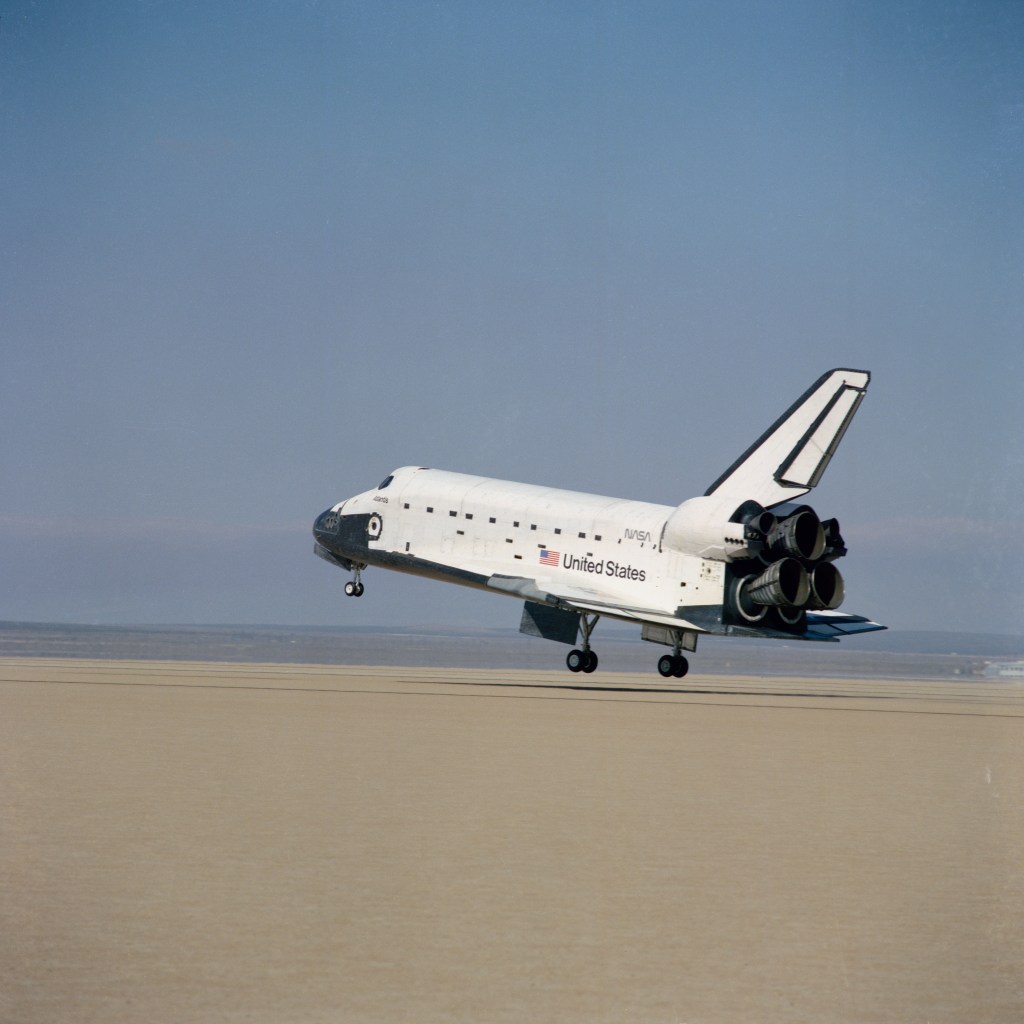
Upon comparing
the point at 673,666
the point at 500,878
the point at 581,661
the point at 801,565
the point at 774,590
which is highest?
the point at 801,565

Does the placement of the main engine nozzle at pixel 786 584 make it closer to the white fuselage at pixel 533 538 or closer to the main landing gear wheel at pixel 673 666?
the white fuselage at pixel 533 538

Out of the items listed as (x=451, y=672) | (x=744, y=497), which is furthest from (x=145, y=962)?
(x=451, y=672)

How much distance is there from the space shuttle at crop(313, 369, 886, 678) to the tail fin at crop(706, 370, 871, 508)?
0.09 feet

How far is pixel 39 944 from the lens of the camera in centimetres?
563

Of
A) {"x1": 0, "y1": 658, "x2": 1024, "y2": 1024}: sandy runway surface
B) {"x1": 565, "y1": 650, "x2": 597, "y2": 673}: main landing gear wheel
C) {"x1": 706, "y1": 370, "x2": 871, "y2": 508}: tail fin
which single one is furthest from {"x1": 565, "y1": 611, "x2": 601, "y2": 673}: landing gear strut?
{"x1": 0, "y1": 658, "x2": 1024, "y2": 1024}: sandy runway surface

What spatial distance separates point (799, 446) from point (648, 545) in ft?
13.3

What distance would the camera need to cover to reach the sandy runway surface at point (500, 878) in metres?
5.08

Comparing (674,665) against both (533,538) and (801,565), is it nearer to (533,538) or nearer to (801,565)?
(533,538)

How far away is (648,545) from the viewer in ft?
102

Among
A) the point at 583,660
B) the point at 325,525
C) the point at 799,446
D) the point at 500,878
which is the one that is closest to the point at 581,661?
the point at 583,660

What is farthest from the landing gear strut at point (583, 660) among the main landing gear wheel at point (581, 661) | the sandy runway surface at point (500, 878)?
the sandy runway surface at point (500, 878)

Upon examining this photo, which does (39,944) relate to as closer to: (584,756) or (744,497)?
(584,756)

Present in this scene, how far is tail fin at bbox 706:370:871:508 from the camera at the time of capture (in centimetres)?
2875

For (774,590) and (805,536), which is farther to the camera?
A: (774,590)
